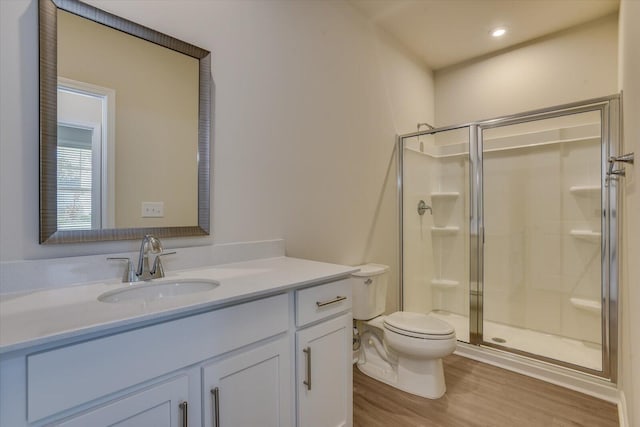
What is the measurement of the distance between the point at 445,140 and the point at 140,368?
3030mm

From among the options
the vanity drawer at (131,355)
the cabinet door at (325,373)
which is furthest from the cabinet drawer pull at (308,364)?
the vanity drawer at (131,355)

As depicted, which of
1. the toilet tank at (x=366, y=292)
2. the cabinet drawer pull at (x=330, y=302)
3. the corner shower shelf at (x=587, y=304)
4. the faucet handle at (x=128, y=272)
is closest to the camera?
the faucet handle at (x=128, y=272)

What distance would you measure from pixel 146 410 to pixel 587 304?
3051 millimetres

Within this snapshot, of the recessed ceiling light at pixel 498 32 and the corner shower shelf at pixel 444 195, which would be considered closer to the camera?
the recessed ceiling light at pixel 498 32

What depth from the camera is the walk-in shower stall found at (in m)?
2.48

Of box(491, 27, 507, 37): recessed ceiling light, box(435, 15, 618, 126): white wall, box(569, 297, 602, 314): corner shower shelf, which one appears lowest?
box(569, 297, 602, 314): corner shower shelf

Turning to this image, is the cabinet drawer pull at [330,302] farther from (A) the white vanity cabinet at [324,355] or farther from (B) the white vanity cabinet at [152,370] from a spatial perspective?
(B) the white vanity cabinet at [152,370]

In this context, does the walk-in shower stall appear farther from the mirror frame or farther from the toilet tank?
the mirror frame

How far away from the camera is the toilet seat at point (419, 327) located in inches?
73.3

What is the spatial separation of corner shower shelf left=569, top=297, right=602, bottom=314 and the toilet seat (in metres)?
1.35

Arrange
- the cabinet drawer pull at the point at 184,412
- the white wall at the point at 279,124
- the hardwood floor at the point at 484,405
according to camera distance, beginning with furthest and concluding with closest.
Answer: the hardwood floor at the point at 484,405 < the white wall at the point at 279,124 < the cabinet drawer pull at the point at 184,412

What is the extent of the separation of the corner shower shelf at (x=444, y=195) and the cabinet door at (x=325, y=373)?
205 centimetres

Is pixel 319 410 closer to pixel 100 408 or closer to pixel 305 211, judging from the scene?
pixel 100 408

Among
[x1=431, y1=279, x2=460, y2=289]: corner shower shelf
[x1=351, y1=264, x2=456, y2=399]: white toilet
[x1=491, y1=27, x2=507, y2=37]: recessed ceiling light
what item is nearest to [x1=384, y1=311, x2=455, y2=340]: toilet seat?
[x1=351, y1=264, x2=456, y2=399]: white toilet
